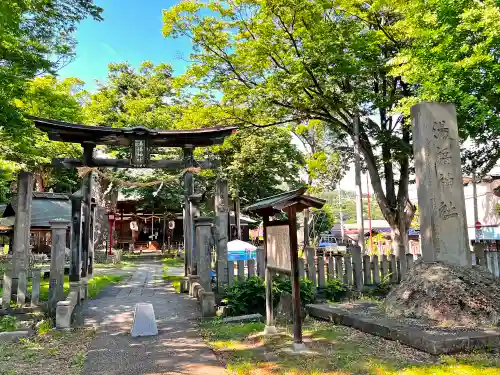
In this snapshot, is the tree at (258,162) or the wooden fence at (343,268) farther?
the tree at (258,162)

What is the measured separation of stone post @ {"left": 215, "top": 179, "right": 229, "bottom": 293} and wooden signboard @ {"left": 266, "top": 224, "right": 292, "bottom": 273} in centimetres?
228

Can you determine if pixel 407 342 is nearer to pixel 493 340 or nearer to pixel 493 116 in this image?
pixel 493 340

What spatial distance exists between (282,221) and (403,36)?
9738 millimetres

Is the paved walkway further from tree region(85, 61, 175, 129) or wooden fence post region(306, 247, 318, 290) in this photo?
tree region(85, 61, 175, 129)

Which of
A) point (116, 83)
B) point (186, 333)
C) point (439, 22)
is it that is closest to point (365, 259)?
point (186, 333)

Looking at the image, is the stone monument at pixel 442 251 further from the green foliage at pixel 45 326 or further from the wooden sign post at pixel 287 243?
the green foliage at pixel 45 326

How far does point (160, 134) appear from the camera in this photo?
1020cm

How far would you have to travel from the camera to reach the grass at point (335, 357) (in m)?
4.52

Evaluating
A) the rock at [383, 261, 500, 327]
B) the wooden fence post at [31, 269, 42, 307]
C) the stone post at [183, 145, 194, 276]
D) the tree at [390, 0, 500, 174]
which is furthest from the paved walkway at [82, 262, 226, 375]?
the tree at [390, 0, 500, 174]

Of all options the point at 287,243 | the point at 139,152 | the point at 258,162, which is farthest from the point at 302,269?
the point at 258,162

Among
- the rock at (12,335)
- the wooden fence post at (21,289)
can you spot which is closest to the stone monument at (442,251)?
the rock at (12,335)

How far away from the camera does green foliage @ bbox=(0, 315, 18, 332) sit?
264 inches

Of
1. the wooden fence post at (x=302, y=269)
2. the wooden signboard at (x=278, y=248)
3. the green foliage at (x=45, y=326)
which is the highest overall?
the wooden signboard at (x=278, y=248)

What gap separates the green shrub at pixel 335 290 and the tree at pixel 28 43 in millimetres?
9166
